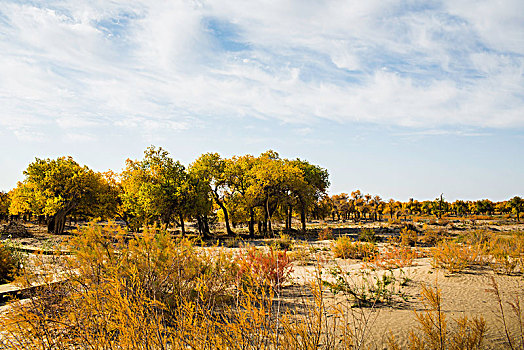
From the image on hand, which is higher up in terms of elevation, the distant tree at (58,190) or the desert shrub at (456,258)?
the distant tree at (58,190)

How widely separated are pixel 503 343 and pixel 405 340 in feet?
4.21

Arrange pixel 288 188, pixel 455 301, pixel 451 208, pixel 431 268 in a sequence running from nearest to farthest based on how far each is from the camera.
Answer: pixel 455 301, pixel 431 268, pixel 288 188, pixel 451 208

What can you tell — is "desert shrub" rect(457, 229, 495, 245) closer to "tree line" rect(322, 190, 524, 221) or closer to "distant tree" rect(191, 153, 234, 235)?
"distant tree" rect(191, 153, 234, 235)

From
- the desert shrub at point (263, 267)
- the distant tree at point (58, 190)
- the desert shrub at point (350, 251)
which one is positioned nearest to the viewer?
the desert shrub at point (263, 267)

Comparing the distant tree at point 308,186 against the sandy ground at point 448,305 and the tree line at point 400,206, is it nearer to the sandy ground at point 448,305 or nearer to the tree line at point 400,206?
Result: the tree line at point 400,206

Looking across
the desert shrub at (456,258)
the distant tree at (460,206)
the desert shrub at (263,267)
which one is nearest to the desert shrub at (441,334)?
the desert shrub at (263,267)

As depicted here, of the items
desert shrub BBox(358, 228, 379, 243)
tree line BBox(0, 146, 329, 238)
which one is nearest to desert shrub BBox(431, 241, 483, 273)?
desert shrub BBox(358, 228, 379, 243)

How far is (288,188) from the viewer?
2602 centimetres

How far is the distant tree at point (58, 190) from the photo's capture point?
2606cm

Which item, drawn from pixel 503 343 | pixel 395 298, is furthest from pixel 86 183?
pixel 503 343

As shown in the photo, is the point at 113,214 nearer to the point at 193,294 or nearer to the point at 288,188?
the point at 288,188

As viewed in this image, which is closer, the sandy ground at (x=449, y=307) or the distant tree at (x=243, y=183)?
the sandy ground at (x=449, y=307)

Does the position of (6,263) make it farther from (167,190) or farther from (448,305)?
(167,190)

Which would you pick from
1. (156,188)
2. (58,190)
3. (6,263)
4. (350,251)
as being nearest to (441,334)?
(350,251)
